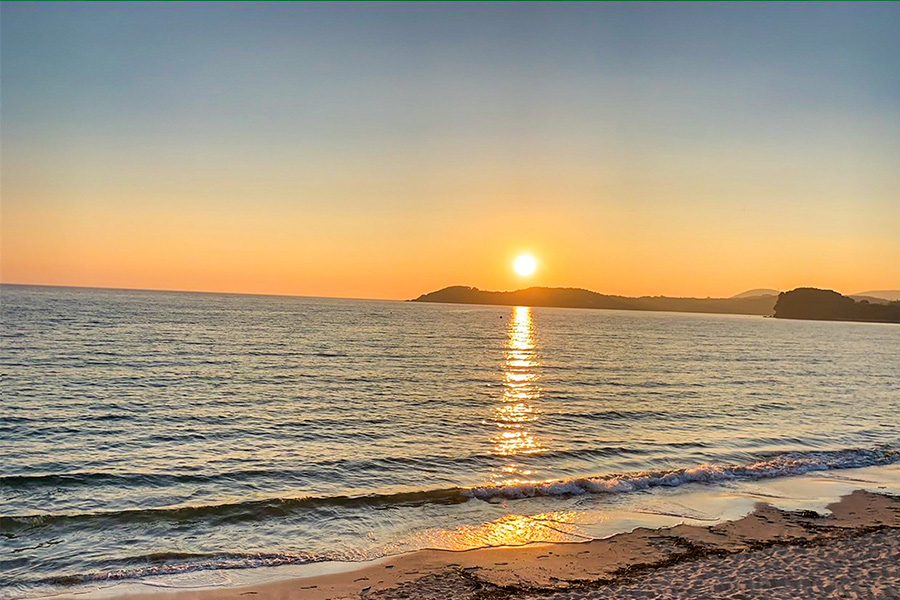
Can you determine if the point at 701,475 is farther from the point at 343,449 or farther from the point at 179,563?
the point at 179,563

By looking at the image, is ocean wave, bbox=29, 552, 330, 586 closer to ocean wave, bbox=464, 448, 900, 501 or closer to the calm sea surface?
the calm sea surface

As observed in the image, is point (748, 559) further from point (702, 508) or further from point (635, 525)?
point (702, 508)

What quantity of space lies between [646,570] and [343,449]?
13398 millimetres

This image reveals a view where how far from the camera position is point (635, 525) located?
16.3 meters

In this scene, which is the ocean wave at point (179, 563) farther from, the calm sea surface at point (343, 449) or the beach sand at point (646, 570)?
the beach sand at point (646, 570)

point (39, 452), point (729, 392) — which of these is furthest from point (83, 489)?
point (729, 392)

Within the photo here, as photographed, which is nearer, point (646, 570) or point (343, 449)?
point (646, 570)

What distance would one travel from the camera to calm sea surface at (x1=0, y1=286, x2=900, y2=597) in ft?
49.3

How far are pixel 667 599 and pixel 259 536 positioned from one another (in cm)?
942

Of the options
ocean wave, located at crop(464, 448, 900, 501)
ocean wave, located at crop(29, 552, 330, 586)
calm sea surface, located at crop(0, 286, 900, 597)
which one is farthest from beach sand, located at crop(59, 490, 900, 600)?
ocean wave, located at crop(464, 448, 900, 501)

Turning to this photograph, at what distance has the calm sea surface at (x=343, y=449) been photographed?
49.3 feet

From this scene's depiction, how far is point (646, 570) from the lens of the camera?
1286 centimetres

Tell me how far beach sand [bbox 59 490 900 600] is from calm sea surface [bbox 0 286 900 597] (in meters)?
1.19

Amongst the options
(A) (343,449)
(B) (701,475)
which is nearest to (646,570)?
(B) (701,475)
